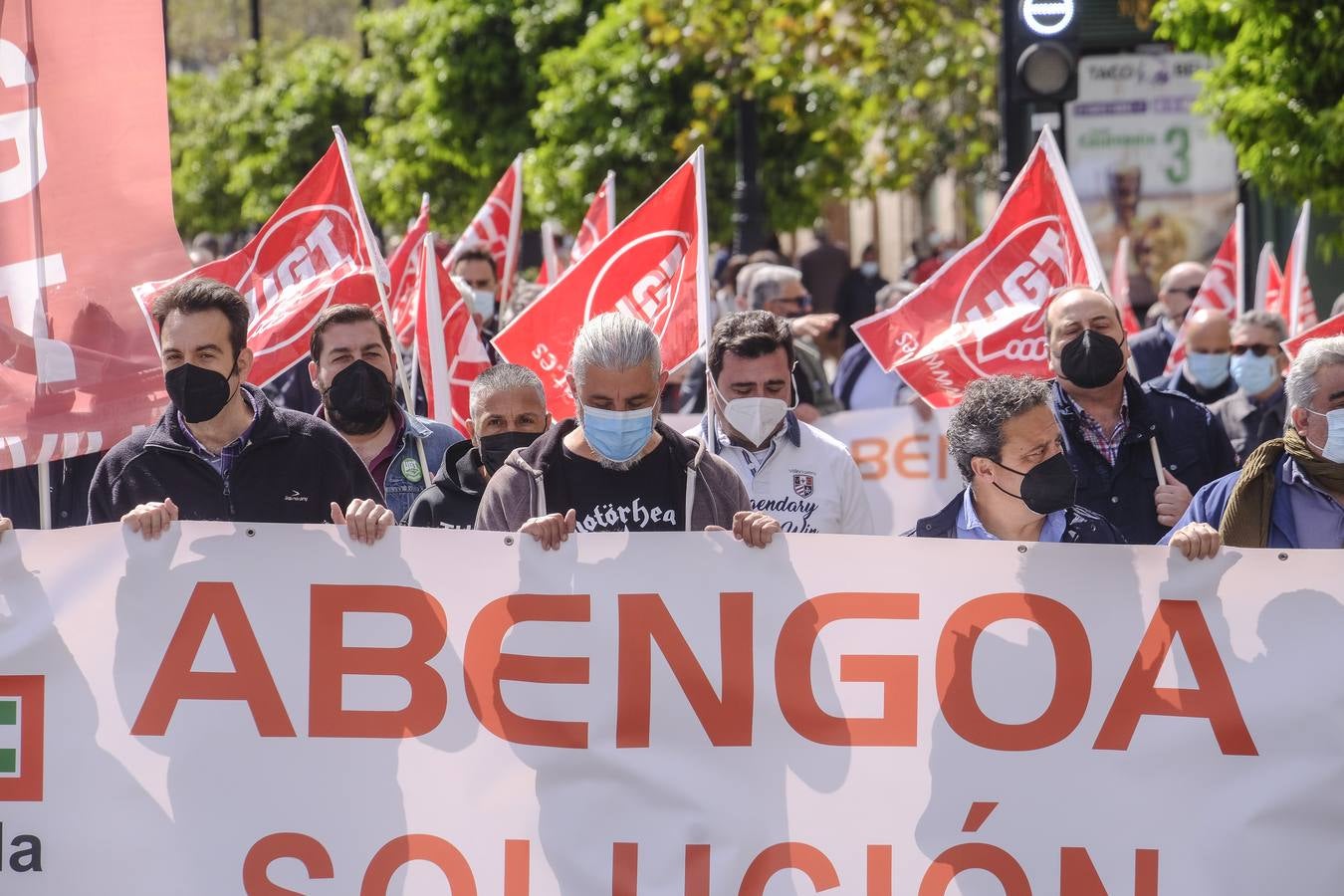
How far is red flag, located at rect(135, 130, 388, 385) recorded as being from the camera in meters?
6.57

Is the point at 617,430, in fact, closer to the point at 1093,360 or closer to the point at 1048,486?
the point at 1048,486

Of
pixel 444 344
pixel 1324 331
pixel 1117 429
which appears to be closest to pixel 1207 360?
pixel 1324 331

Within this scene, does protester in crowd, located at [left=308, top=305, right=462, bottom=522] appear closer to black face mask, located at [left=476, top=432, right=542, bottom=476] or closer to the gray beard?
black face mask, located at [left=476, top=432, right=542, bottom=476]

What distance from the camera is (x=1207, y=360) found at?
26.8 feet

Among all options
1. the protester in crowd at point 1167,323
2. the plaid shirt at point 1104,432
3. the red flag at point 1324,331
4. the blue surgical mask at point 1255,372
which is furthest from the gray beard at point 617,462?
the protester in crowd at point 1167,323

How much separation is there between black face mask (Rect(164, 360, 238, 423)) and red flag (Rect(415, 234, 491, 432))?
2408 mm

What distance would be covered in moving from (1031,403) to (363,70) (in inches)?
1055

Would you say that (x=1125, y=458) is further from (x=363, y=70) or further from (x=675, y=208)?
(x=363, y=70)

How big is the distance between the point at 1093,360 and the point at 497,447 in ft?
5.24

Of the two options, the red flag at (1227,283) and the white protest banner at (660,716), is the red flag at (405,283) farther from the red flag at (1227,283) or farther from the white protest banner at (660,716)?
the white protest banner at (660,716)

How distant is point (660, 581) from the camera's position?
4.42 metres

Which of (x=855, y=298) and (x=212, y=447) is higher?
(x=855, y=298)

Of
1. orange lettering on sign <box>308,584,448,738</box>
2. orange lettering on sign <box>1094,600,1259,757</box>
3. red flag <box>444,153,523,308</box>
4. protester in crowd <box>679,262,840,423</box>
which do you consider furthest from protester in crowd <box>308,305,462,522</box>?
red flag <box>444,153,523,308</box>

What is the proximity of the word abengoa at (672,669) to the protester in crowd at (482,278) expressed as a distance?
4.86 metres
